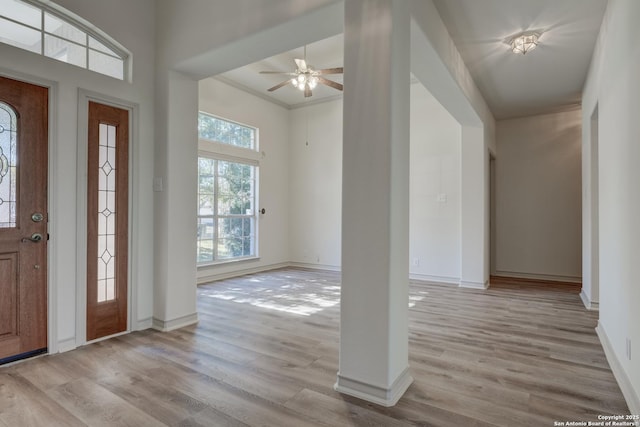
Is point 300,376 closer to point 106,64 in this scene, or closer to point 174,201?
point 174,201

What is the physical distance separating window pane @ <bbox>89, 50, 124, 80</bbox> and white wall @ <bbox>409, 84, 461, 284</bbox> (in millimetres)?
4465

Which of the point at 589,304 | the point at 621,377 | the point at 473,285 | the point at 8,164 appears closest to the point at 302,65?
the point at 8,164

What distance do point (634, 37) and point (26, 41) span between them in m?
4.17

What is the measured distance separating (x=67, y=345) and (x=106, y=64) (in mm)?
2433

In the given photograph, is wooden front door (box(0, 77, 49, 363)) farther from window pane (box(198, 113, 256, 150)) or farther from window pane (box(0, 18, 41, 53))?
window pane (box(198, 113, 256, 150))

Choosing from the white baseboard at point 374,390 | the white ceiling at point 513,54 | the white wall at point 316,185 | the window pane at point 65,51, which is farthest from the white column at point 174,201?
the white wall at point 316,185

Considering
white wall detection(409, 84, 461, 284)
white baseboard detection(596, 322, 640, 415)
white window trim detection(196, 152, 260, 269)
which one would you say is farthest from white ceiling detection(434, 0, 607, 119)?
white window trim detection(196, 152, 260, 269)

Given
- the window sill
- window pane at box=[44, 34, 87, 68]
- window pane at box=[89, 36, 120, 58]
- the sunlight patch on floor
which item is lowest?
the sunlight patch on floor

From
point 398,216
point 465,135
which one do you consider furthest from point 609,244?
point 465,135

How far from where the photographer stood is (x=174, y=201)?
3.30 m

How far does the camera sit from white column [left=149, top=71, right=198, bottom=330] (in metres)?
3.27

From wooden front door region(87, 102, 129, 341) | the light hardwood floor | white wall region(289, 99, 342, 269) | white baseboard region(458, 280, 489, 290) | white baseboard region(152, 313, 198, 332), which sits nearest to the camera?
the light hardwood floor

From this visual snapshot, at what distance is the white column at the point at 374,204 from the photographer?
201 cm

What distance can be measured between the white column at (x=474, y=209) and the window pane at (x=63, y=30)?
4.90 meters
